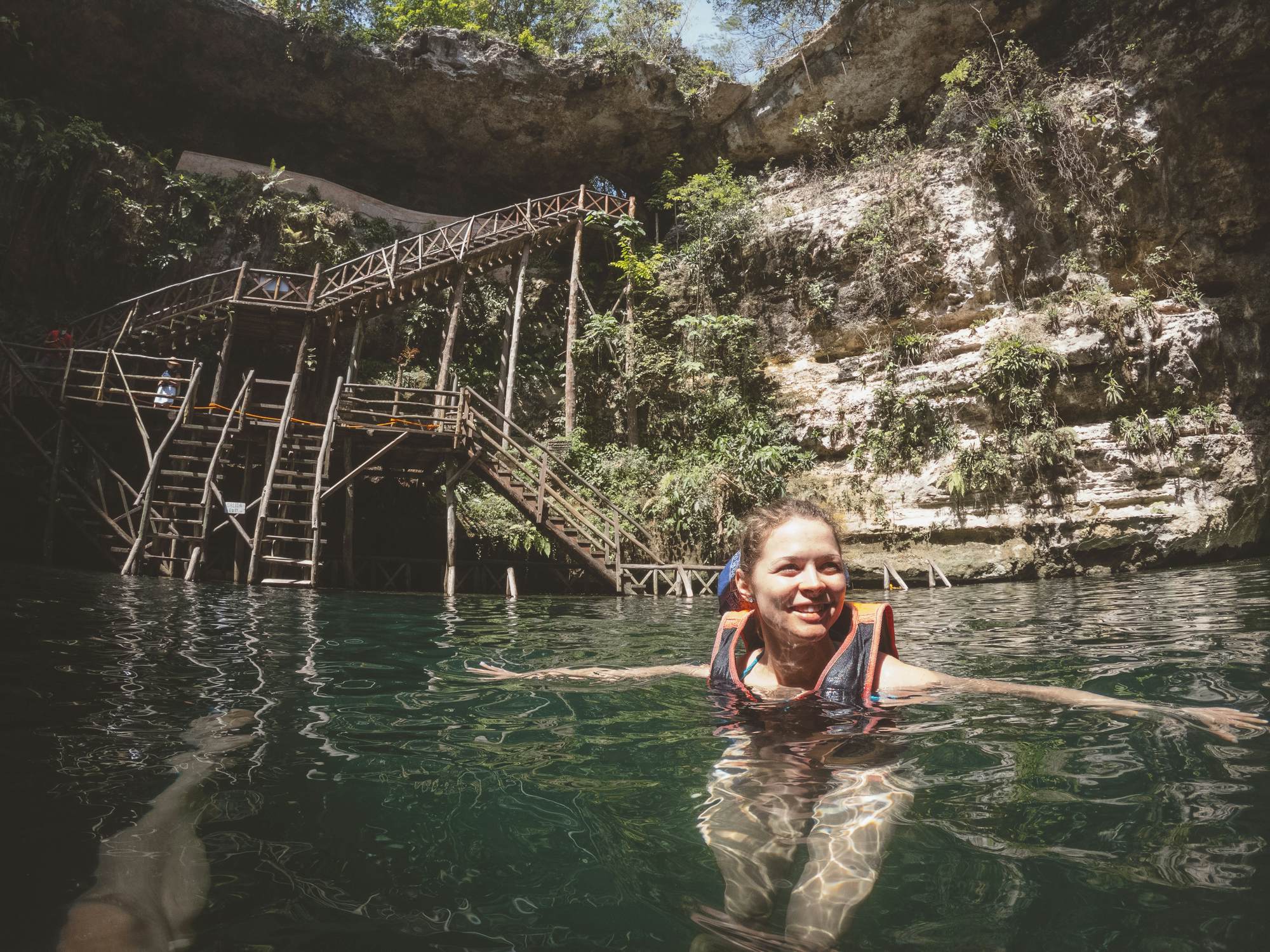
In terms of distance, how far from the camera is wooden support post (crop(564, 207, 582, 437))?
707 inches

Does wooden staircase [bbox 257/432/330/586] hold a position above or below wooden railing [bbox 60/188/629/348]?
below

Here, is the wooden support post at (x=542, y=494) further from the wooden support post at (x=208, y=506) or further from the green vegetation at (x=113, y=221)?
the green vegetation at (x=113, y=221)

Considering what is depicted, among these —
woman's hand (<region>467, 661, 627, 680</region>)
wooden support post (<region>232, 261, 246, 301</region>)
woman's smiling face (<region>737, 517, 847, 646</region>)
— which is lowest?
woman's hand (<region>467, 661, 627, 680</region>)

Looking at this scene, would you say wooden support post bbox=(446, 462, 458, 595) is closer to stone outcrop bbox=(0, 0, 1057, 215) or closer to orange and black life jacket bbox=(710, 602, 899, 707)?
orange and black life jacket bbox=(710, 602, 899, 707)

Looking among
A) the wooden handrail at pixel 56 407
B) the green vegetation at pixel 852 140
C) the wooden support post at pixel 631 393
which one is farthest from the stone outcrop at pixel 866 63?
the wooden handrail at pixel 56 407

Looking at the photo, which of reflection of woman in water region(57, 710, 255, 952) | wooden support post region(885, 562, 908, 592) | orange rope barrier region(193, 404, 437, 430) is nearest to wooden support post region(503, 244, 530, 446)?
orange rope barrier region(193, 404, 437, 430)

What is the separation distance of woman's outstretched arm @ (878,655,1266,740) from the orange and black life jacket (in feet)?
0.22

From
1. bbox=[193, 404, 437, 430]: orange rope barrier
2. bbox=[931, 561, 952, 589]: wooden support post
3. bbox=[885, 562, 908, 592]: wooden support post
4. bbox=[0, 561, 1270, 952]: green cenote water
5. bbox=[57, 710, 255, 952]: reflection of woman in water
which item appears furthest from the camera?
bbox=[885, 562, 908, 592]: wooden support post

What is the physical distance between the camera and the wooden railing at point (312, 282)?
16.0 meters

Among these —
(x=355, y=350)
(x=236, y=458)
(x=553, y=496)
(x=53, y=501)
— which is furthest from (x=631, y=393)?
(x=53, y=501)

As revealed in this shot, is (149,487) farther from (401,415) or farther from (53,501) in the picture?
(401,415)

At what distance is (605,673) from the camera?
3.66 meters

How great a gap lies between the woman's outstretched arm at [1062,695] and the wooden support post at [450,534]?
31.3 ft

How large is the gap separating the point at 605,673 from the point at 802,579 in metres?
1.40
